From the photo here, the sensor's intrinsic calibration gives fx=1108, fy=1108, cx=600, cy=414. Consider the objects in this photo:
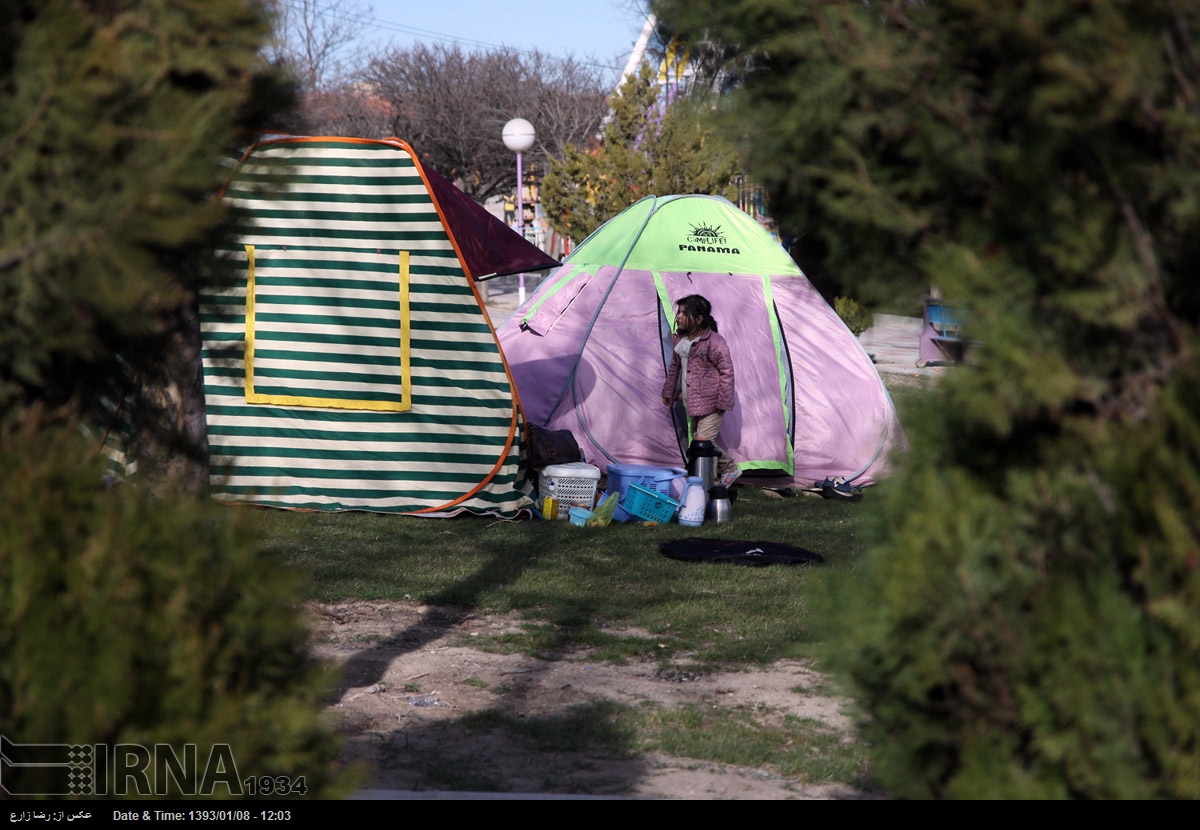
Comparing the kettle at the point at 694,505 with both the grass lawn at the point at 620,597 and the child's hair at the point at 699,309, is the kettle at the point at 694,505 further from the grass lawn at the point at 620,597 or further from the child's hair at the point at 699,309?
the child's hair at the point at 699,309

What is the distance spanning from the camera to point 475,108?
109 feet

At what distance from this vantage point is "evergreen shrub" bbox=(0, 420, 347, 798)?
2.09 metres

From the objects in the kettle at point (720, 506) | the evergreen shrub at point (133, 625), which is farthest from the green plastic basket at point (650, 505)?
the evergreen shrub at point (133, 625)

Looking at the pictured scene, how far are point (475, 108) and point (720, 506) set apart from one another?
2638 cm

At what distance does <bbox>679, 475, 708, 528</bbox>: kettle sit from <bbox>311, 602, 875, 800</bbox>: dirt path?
2.96 meters

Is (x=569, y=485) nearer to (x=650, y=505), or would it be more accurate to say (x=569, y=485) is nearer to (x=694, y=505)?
(x=650, y=505)

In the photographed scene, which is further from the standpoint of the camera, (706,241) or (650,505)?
(706,241)

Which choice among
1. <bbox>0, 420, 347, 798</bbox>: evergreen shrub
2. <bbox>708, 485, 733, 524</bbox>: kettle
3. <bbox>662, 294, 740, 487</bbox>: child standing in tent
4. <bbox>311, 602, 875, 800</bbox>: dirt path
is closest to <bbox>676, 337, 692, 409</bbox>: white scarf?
<bbox>662, 294, 740, 487</bbox>: child standing in tent

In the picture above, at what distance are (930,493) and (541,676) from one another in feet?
11.8

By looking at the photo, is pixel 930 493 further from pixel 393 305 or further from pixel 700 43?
pixel 393 305

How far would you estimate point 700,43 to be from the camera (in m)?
2.90

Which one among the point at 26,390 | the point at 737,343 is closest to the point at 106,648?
the point at 26,390

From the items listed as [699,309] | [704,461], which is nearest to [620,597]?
[704,461]

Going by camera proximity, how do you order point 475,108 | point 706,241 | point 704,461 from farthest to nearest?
point 475,108, point 706,241, point 704,461
